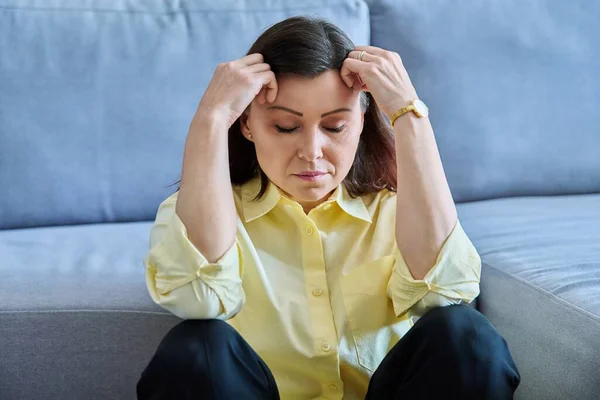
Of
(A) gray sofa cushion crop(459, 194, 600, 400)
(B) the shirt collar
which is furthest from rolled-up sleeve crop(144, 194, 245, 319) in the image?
(A) gray sofa cushion crop(459, 194, 600, 400)

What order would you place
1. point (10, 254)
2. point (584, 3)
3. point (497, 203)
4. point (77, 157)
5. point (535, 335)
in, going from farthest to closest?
1. point (584, 3)
2. point (497, 203)
3. point (77, 157)
4. point (10, 254)
5. point (535, 335)

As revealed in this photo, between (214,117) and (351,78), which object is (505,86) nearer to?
(351,78)

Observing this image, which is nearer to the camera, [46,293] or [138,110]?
[46,293]

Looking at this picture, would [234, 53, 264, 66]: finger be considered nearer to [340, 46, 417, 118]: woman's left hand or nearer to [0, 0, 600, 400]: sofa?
[340, 46, 417, 118]: woman's left hand

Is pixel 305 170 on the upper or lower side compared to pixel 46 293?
upper

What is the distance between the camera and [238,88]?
4.40ft

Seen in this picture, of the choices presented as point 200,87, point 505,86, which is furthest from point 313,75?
point 505,86

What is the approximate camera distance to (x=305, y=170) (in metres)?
1.36

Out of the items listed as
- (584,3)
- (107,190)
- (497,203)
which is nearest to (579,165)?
(497,203)

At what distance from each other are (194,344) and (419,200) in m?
0.40

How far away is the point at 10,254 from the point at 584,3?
148cm

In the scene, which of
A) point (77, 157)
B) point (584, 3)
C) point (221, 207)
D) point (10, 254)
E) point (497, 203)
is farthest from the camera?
point (584, 3)

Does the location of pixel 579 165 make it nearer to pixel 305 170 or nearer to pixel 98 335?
pixel 305 170

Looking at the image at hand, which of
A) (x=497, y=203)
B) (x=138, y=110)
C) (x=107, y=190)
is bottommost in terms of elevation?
(x=497, y=203)
